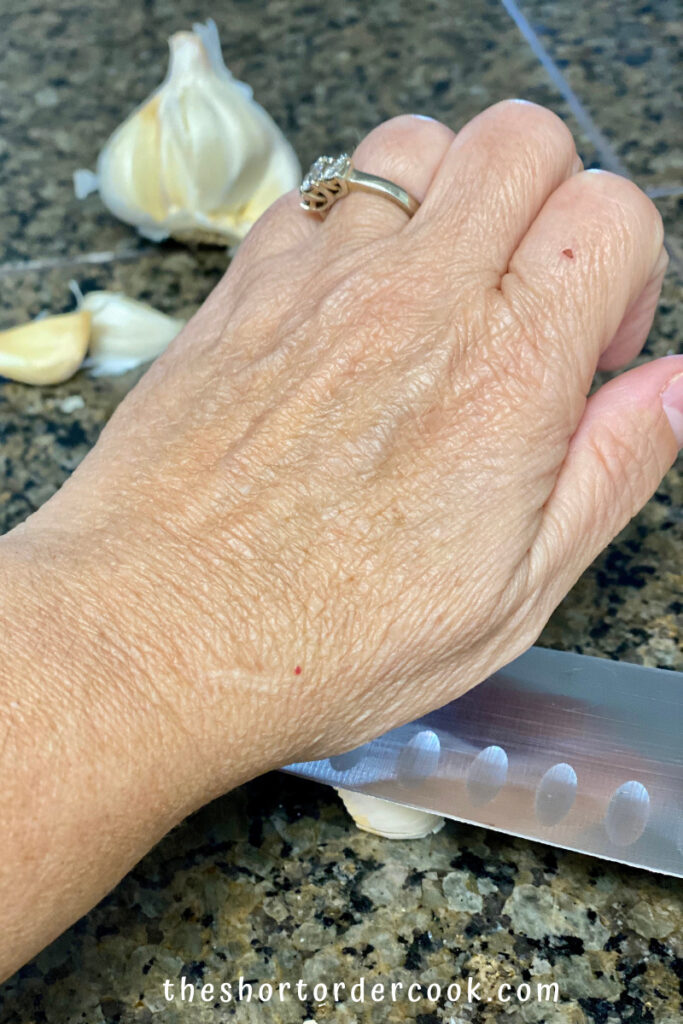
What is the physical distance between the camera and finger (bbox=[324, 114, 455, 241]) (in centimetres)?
70

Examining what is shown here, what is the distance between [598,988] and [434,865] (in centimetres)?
12

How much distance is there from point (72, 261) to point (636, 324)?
1.99 ft

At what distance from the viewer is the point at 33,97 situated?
4.04ft

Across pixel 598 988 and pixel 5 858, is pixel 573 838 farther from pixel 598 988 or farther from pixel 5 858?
pixel 5 858

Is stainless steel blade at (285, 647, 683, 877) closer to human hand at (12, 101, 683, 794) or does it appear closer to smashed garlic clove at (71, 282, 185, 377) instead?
human hand at (12, 101, 683, 794)

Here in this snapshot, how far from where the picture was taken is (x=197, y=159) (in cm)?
95

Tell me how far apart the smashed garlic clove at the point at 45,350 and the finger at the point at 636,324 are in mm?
472

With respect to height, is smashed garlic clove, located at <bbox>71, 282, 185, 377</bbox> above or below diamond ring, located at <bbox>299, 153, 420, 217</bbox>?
below

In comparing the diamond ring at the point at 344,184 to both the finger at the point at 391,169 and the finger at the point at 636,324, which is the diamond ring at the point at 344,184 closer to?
the finger at the point at 391,169

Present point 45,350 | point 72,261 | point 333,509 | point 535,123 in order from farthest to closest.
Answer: point 72,261 < point 45,350 < point 535,123 < point 333,509

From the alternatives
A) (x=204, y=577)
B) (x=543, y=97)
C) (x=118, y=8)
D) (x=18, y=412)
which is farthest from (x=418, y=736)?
(x=118, y=8)

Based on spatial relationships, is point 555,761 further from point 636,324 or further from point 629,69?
point 629,69

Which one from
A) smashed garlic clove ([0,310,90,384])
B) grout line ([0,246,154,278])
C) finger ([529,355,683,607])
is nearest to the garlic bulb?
grout line ([0,246,154,278])

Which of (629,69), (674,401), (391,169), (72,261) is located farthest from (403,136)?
A: (629,69)
